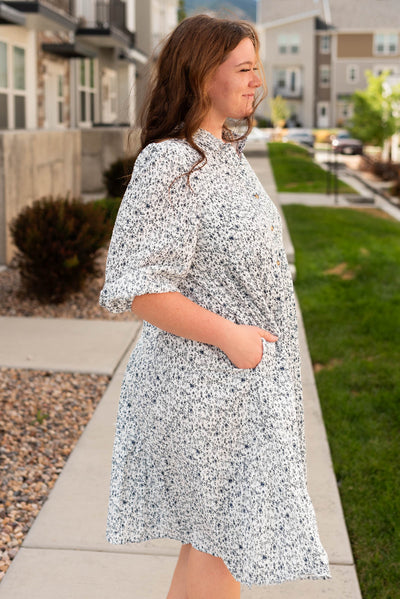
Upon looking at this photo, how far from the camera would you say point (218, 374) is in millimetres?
1914

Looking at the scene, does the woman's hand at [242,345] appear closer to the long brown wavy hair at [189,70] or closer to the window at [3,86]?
the long brown wavy hair at [189,70]

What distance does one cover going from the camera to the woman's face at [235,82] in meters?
1.92

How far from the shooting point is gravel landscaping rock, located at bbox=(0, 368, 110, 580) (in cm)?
346

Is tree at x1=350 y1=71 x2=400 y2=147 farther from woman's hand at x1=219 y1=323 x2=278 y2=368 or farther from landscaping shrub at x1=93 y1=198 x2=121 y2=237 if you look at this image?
woman's hand at x1=219 y1=323 x2=278 y2=368

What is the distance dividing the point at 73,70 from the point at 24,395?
14981 mm

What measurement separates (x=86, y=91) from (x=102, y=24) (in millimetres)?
1791

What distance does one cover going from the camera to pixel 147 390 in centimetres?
200

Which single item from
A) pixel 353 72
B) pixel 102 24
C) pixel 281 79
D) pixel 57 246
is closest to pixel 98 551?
pixel 57 246

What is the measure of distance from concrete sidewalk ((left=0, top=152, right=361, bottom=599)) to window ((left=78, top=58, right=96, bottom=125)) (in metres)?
16.3

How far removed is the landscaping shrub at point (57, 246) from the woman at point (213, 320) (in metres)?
5.14

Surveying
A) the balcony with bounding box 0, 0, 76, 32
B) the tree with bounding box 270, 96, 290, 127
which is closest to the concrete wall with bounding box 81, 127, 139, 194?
the balcony with bounding box 0, 0, 76, 32

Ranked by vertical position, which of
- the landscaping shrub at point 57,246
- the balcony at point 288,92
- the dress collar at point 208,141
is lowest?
the landscaping shrub at point 57,246

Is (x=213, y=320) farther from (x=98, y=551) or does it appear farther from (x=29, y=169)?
(x=29, y=169)

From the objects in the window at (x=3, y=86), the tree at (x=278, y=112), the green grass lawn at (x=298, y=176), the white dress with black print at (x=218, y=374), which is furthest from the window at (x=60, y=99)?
the tree at (x=278, y=112)
